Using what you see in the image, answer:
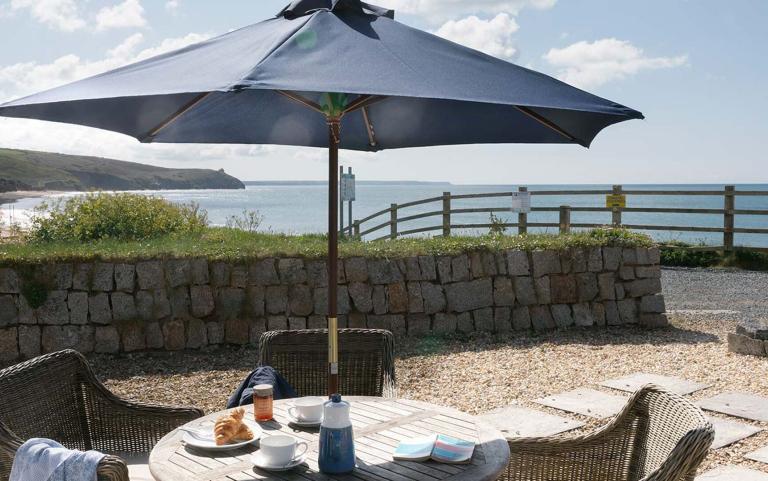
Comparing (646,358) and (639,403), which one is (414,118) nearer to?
(639,403)

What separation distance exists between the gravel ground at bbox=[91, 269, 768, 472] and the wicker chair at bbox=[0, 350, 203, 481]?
5.33 feet

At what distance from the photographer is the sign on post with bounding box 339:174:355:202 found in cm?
964

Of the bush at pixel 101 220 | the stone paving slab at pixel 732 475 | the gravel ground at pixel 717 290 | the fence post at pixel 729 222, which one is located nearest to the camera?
the stone paving slab at pixel 732 475

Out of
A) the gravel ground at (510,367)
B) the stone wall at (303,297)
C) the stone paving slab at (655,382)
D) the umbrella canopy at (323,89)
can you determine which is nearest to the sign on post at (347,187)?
the stone wall at (303,297)

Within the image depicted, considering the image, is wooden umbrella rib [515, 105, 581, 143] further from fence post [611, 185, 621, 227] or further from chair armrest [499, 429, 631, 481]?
fence post [611, 185, 621, 227]

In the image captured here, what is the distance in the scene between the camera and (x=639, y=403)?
224 centimetres

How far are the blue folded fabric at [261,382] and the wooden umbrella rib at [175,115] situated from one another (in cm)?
110

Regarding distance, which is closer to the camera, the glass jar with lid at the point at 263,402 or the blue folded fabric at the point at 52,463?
the blue folded fabric at the point at 52,463

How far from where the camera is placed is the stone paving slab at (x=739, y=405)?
3928mm

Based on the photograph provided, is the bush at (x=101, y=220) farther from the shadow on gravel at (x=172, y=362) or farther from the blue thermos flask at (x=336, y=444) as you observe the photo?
the blue thermos flask at (x=336, y=444)

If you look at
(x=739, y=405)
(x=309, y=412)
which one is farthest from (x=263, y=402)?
→ (x=739, y=405)

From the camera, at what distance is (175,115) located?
120 inches

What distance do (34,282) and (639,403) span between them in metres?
4.57

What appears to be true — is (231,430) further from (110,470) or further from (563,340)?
(563,340)
